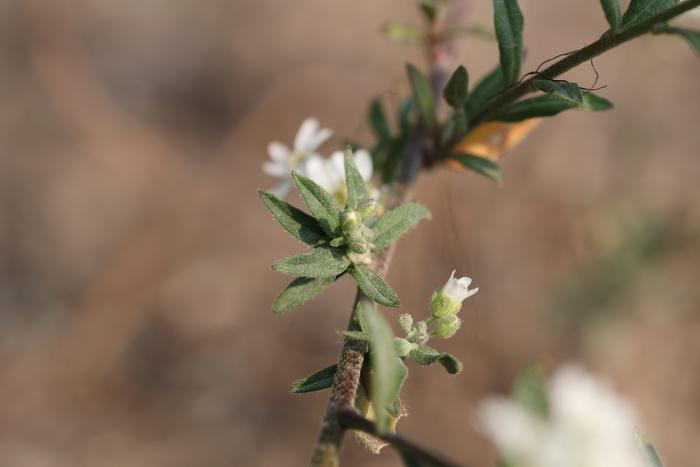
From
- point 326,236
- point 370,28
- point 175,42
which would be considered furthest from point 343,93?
point 326,236

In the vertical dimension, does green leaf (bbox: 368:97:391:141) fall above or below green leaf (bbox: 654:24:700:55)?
above

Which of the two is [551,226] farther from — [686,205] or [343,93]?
[343,93]

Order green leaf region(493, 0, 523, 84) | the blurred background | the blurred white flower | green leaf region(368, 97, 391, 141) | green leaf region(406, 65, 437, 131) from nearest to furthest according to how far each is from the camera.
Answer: the blurred white flower, green leaf region(493, 0, 523, 84), green leaf region(406, 65, 437, 131), green leaf region(368, 97, 391, 141), the blurred background

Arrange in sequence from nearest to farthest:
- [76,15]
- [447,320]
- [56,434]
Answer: [447,320] → [56,434] → [76,15]

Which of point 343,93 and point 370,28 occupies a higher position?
point 370,28

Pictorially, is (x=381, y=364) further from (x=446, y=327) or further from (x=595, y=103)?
(x=595, y=103)

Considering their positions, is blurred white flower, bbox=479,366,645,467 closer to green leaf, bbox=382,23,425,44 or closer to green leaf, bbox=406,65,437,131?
green leaf, bbox=406,65,437,131

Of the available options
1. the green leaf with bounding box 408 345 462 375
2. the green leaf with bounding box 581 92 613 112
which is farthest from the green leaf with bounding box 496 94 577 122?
the green leaf with bounding box 408 345 462 375
